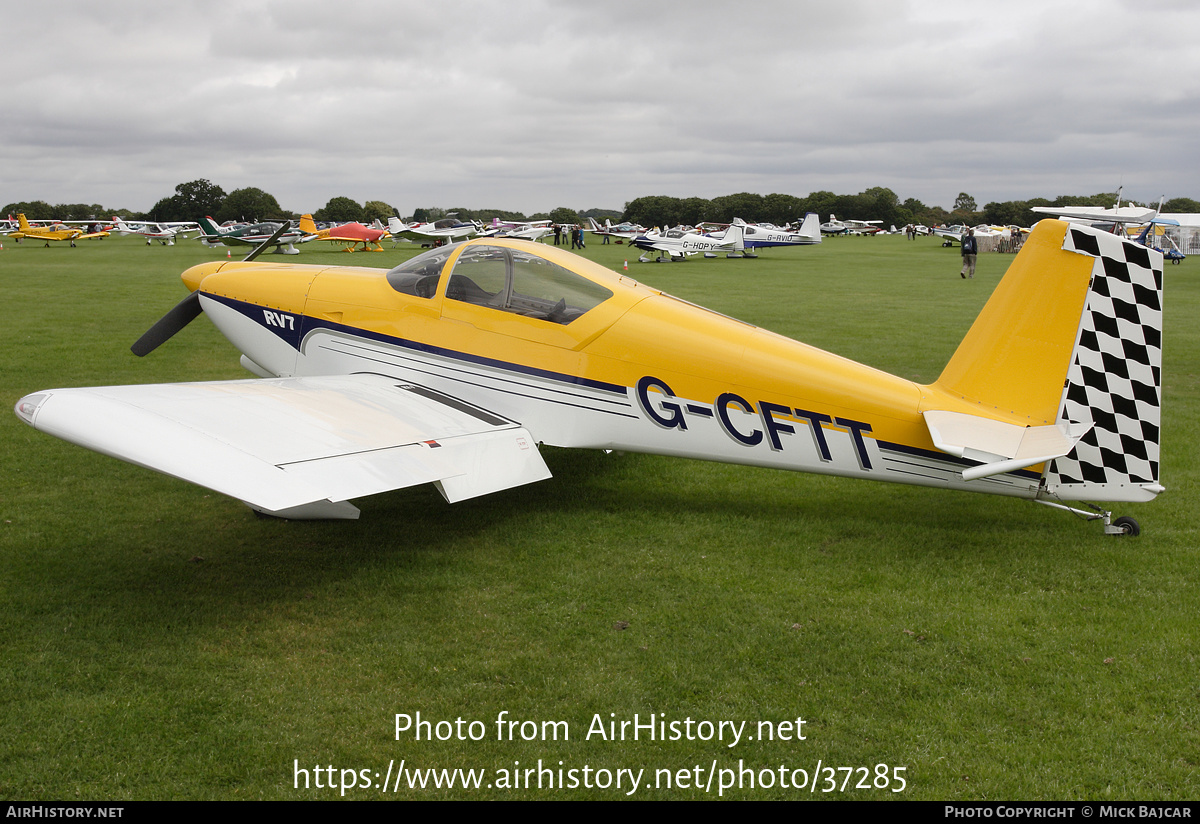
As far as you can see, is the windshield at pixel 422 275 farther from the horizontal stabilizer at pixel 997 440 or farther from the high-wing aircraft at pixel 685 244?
the high-wing aircraft at pixel 685 244

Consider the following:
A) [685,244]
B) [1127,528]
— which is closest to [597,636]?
[1127,528]

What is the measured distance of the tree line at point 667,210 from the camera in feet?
350

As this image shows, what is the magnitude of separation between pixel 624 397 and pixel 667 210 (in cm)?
12854

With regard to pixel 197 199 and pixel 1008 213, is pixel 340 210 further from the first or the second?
pixel 1008 213

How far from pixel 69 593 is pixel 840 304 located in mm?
18057

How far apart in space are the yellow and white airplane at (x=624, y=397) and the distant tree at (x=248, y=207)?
107009mm

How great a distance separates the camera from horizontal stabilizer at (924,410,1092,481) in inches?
181

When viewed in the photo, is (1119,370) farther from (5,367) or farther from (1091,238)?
(5,367)

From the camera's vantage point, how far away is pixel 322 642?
4215 millimetres

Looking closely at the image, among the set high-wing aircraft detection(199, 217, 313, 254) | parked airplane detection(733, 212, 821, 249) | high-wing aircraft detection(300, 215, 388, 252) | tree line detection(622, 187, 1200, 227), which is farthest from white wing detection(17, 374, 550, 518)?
tree line detection(622, 187, 1200, 227)

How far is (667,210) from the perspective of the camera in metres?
130

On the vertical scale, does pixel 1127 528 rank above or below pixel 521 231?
below

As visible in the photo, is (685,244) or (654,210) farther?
(654,210)
